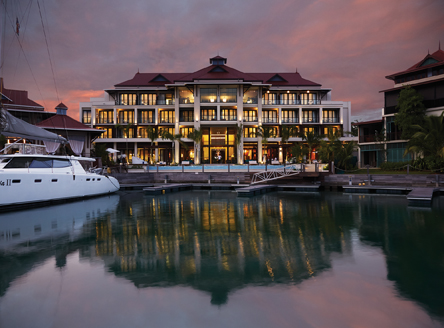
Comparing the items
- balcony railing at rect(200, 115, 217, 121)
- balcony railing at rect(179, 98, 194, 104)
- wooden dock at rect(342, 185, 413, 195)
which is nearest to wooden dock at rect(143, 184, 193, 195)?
wooden dock at rect(342, 185, 413, 195)

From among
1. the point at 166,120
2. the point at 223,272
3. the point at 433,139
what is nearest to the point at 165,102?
the point at 166,120

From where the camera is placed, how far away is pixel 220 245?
9.23 meters

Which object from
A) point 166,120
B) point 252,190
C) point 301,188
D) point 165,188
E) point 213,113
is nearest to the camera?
point 252,190

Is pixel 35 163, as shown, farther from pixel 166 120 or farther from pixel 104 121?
pixel 104 121

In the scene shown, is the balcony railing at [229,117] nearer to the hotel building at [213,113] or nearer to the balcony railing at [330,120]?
the hotel building at [213,113]

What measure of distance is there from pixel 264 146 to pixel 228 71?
13.0 meters

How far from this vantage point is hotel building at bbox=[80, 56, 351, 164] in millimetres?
45500

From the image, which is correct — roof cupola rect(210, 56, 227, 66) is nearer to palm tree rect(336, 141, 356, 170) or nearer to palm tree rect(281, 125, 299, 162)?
palm tree rect(281, 125, 299, 162)

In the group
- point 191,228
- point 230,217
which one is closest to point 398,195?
point 230,217

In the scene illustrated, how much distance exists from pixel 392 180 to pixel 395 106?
15.8 m

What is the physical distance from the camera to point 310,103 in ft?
165

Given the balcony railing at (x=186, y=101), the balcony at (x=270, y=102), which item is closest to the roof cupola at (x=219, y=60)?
the balcony railing at (x=186, y=101)

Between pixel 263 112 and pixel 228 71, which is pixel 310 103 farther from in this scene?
pixel 228 71

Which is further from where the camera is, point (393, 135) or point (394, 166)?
point (393, 135)
